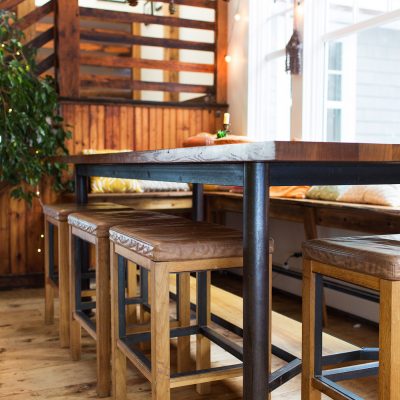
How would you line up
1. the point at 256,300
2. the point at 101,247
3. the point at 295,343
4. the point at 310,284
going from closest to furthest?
the point at 256,300
the point at 310,284
the point at 101,247
the point at 295,343

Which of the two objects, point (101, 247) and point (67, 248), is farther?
point (67, 248)

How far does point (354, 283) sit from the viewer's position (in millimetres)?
1489

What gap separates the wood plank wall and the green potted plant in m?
0.22

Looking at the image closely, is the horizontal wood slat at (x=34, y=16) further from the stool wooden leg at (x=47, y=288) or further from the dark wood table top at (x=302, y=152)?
the dark wood table top at (x=302, y=152)

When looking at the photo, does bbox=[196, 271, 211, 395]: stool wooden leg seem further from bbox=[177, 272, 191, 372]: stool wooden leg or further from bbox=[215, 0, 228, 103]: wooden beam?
bbox=[215, 0, 228, 103]: wooden beam

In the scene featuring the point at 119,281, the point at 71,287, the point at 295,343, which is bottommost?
the point at 295,343

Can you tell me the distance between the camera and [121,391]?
211cm

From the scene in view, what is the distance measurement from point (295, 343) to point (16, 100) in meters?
2.58

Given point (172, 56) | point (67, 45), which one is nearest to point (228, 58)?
point (67, 45)

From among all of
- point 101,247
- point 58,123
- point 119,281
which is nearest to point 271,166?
point 119,281

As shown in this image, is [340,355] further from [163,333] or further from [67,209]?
[67,209]

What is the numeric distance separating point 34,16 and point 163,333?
3539mm

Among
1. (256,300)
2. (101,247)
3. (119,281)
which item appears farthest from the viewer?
(101,247)

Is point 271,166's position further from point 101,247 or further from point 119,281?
point 101,247
